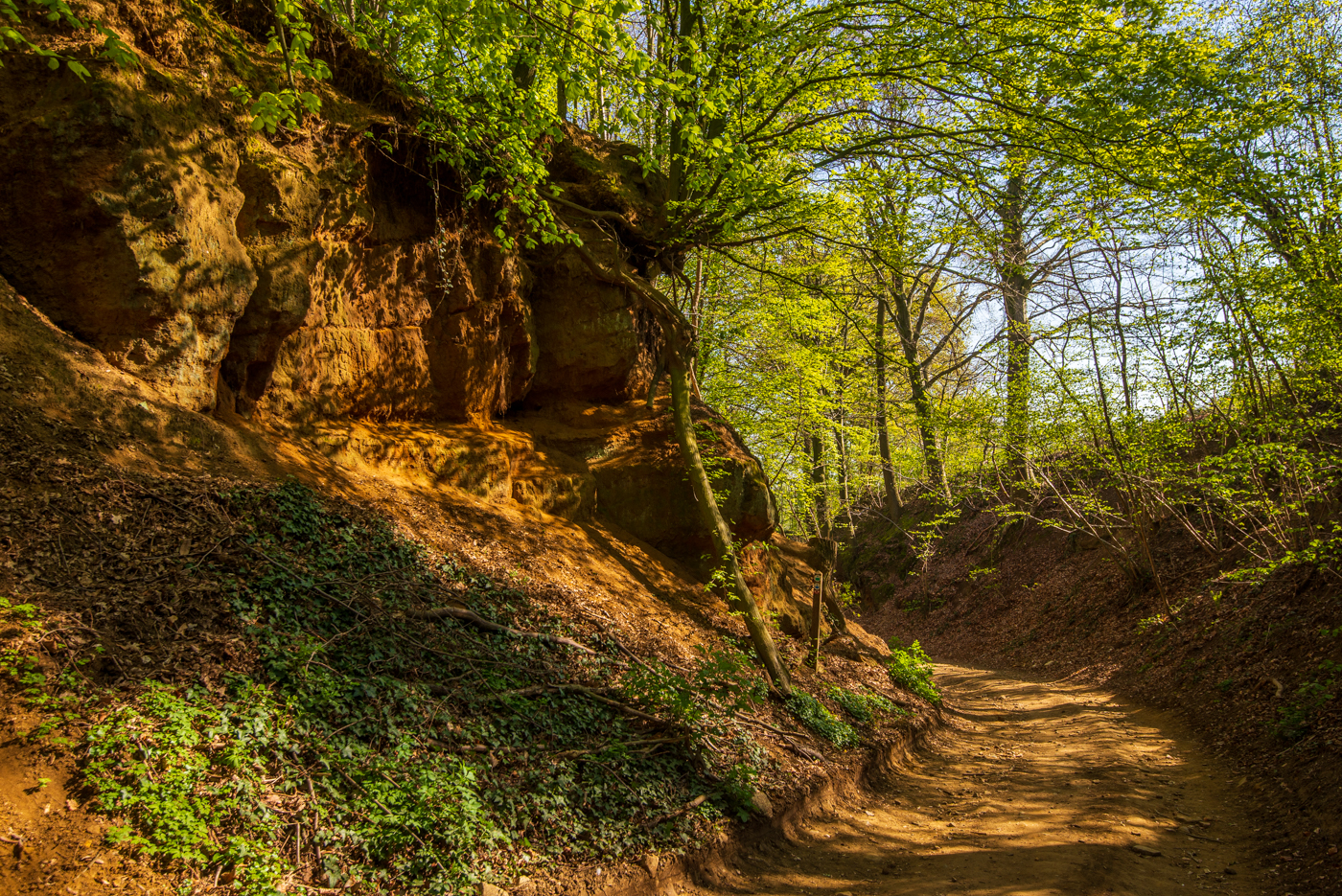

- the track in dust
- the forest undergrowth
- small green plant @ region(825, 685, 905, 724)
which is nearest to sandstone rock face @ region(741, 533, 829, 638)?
small green plant @ region(825, 685, 905, 724)

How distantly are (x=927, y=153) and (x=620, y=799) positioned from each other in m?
9.47

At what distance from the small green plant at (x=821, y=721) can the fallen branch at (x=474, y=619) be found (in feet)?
9.75

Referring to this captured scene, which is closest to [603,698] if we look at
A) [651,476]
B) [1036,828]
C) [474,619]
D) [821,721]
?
[474,619]

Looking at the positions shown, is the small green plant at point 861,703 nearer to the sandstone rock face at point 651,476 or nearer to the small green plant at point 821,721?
the small green plant at point 821,721

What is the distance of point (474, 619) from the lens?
6.34m

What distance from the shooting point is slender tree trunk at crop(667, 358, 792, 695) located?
28.5 feet

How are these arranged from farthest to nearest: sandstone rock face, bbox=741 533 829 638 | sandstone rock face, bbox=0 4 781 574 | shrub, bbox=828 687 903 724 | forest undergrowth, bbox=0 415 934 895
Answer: sandstone rock face, bbox=741 533 829 638, shrub, bbox=828 687 903 724, sandstone rock face, bbox=0 4 781 574, forest undergrowth, bbox=0 415 934 895

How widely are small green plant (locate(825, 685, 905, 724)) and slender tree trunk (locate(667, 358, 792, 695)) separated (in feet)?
3.13

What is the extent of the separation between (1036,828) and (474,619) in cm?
562

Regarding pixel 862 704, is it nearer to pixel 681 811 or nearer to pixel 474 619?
pixel 681 811

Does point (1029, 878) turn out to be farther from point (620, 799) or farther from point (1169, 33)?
point (1169, 33)

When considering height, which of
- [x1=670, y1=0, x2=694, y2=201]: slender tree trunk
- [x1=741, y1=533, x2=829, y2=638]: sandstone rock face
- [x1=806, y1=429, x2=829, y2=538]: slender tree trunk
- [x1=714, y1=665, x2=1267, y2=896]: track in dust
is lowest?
[x1=714, y1=665, x2=1267, y2=896]: track in dust

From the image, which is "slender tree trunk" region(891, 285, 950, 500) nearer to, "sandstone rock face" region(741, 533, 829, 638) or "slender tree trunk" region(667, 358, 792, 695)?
"sandstone rock face" region(741, 533, 829, 638)

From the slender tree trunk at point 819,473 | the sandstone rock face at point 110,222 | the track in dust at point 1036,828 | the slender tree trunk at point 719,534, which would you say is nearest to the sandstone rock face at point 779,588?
the slender tree trunk at point 719,534
